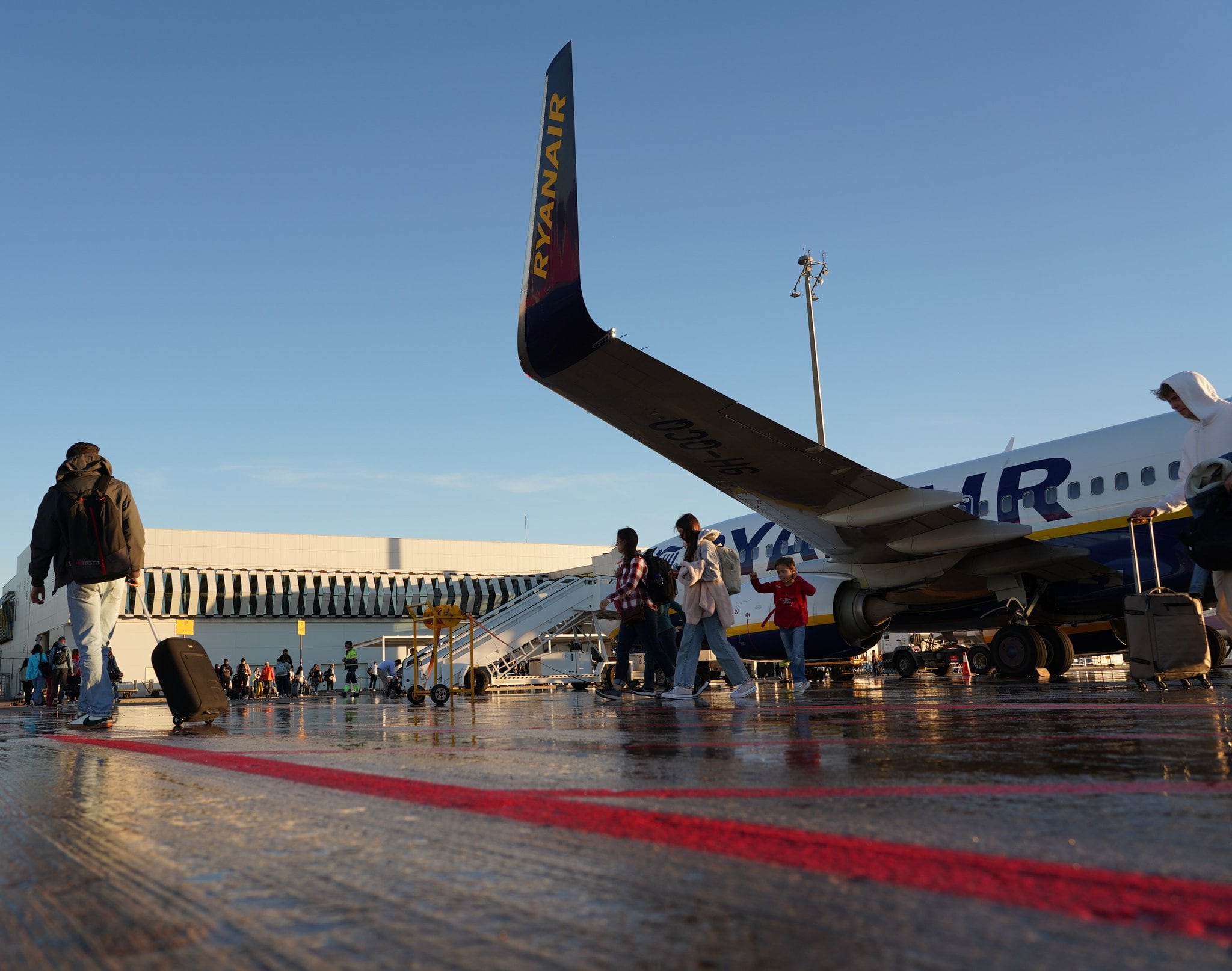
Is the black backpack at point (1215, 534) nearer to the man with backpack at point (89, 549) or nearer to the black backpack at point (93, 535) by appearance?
the man with backpack at point (89, 549)

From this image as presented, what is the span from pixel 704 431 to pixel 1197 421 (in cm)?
537

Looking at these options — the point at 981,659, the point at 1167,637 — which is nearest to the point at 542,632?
the point at 981,659

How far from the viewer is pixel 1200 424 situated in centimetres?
671

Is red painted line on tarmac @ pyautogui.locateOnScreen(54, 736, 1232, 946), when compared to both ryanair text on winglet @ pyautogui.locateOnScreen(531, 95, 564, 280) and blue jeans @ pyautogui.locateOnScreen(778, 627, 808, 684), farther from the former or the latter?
ryanair text on winglet @ pyautogui.locateOnScreen(531, 95, 564, 280)

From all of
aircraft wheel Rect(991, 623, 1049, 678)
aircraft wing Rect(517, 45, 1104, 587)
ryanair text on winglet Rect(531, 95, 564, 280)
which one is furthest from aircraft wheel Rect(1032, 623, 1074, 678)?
ryanair text on winglet Rect(531, 95, 564, 280)

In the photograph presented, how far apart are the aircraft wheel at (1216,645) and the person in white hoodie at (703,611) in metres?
6.37

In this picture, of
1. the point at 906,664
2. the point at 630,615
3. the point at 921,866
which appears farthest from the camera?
the point at 906,664

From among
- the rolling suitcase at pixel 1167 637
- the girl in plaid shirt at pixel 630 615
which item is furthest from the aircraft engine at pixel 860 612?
the rolling suitcase at pixel 1167 637

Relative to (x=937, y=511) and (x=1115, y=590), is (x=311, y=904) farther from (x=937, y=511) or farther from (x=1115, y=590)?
(x=1115, y=590)

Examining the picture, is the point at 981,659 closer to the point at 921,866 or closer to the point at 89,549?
the point at 89,549

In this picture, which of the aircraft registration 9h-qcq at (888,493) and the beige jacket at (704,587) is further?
the aircraft registration 9h-qcq at (888,493)

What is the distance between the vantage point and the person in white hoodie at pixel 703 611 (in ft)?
26.0

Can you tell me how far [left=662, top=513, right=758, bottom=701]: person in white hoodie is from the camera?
7.92 metres

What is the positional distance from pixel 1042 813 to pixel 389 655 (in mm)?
50038
